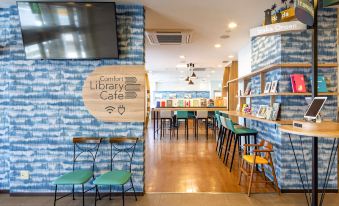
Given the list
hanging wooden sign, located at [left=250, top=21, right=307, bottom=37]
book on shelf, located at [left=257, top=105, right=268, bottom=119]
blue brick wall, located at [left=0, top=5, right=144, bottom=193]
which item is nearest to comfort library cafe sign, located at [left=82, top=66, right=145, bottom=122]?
blue brick wall, located at [left=0, top=5, right=144, bottom=193]

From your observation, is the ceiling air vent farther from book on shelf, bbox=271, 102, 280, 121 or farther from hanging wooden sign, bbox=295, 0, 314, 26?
hanging wooden sign, bbox=295, 0, 314, 26

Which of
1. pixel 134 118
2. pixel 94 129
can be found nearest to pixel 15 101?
pixel 94 129

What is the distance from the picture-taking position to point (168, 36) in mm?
4156

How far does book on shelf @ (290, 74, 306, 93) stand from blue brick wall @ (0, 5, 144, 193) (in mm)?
2147

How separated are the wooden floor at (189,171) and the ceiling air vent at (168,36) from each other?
102 inches

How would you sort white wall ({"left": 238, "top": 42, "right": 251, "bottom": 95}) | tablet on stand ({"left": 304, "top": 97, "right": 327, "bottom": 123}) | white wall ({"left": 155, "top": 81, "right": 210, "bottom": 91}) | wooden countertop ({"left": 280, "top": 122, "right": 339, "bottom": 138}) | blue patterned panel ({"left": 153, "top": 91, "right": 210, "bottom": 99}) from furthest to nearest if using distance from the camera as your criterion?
1. blue patterned panel ({"left": 153, "top": 91, "right": 210, "bottom": 99})
2. white wall ({"left": 155, "top": 81, "right": 210, "bottom": 91})
3. white wall ({"left": 238, "top": 42, "right": 251, "bottom": 95})
4. tablet on stand ({"left": 304, "top": 97, "right": 327, "bottom": 123})
5. wooden countertop ({"left": 280, "top": 122, "right": 339, "bottom": 138})

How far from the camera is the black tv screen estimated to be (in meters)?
2.66

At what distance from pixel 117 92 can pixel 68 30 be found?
1015 millimetres

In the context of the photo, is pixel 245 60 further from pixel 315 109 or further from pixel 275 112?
pixel 315 109

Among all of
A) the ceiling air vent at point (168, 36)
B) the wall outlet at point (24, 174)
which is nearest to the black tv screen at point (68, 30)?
the ceiling air vent at point (168, 36)

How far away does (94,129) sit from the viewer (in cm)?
293

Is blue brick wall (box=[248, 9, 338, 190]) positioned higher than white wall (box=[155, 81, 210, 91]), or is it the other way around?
white wall (box=[155, 81, 210, 91])

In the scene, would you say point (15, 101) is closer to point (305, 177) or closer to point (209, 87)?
point (305, 177)

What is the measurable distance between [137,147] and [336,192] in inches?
114
